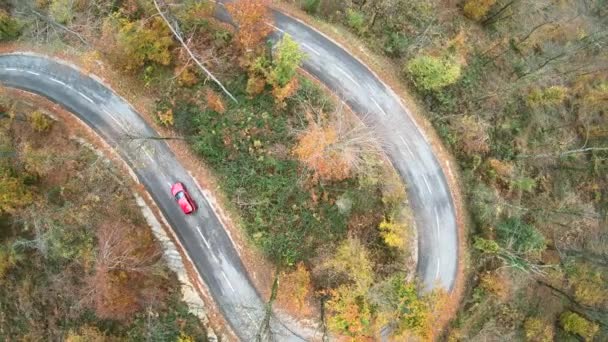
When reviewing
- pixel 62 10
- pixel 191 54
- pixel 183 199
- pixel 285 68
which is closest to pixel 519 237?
pixel 285 68

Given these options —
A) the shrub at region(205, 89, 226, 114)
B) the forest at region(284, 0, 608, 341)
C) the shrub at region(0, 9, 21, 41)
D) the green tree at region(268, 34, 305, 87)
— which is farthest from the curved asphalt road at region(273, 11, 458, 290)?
the shrub at region(0, 9, 21, 41)

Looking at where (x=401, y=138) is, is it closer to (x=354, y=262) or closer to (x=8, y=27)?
(x=354, y=262)

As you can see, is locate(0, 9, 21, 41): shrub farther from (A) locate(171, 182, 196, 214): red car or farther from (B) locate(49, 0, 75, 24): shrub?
(A) locate(171, 182, 196, 214): red car

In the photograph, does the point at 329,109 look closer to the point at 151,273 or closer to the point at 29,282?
the point at 151,273

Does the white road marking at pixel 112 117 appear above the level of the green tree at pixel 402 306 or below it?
above

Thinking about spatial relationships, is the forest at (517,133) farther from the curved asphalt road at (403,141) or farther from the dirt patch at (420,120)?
the curved asphalt road at (403,141)

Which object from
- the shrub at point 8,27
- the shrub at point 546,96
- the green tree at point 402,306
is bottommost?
the green tree at point 402,306

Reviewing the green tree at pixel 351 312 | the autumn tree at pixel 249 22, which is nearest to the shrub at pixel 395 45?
the autumn tree at pixel 249 22

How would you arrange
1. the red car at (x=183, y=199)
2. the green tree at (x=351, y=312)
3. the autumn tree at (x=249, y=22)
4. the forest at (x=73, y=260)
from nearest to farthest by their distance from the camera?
the forest at (x=73, y=260) < the green tree at (x=351, y=312) < the red car at (x=183, y=199) < the autumn tree at (x=249, y=22)
